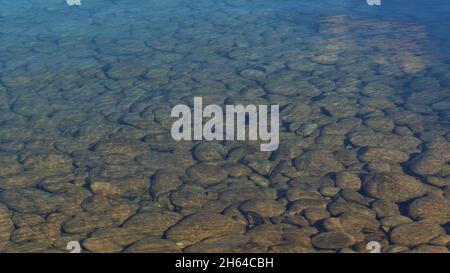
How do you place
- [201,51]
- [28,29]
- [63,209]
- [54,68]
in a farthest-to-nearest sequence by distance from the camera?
1. [28,29]
2. [201,51]
3. [54,68]
4. [63,209]

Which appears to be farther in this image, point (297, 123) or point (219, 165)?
point (297, 123)

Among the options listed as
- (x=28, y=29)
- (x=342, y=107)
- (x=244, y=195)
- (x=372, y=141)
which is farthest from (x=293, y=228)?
(x=28, y=29)

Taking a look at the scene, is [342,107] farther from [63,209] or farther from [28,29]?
[28,29]
